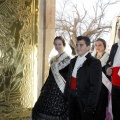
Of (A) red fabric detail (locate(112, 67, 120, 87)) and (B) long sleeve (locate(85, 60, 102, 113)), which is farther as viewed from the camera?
(A) red fabric detail (locate(112, 67, 120, 87))

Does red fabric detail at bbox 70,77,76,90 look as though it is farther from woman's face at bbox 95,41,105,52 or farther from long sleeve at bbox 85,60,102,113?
woman's face at bbox 95,41,105,52

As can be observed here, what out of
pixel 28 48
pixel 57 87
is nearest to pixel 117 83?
pixel 57 87

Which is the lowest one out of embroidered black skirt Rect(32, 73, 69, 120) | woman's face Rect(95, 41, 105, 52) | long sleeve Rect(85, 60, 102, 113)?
embroidered black skirt Rect(32, 73, 69, 120)

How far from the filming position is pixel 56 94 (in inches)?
140

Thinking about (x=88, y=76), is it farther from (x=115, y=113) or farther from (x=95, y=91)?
(x=115, y=113)

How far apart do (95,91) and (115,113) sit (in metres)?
0.54

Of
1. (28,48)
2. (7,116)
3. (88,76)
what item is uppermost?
(28,48)

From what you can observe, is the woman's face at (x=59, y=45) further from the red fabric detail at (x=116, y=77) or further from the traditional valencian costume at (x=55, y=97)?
the red fabric detail at (x=116, y=77)

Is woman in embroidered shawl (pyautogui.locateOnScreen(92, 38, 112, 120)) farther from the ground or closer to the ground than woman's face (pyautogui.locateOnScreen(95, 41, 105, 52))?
closer to the ground

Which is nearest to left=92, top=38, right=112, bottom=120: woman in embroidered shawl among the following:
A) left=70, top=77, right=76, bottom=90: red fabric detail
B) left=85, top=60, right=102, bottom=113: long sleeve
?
left=70, top=77, right=76, bottom=90: red fabric detail

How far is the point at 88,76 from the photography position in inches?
106

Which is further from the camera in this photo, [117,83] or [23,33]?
[23,33]

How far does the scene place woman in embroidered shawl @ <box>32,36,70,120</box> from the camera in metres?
3.51

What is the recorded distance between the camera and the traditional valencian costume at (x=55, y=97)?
11.5 feet
